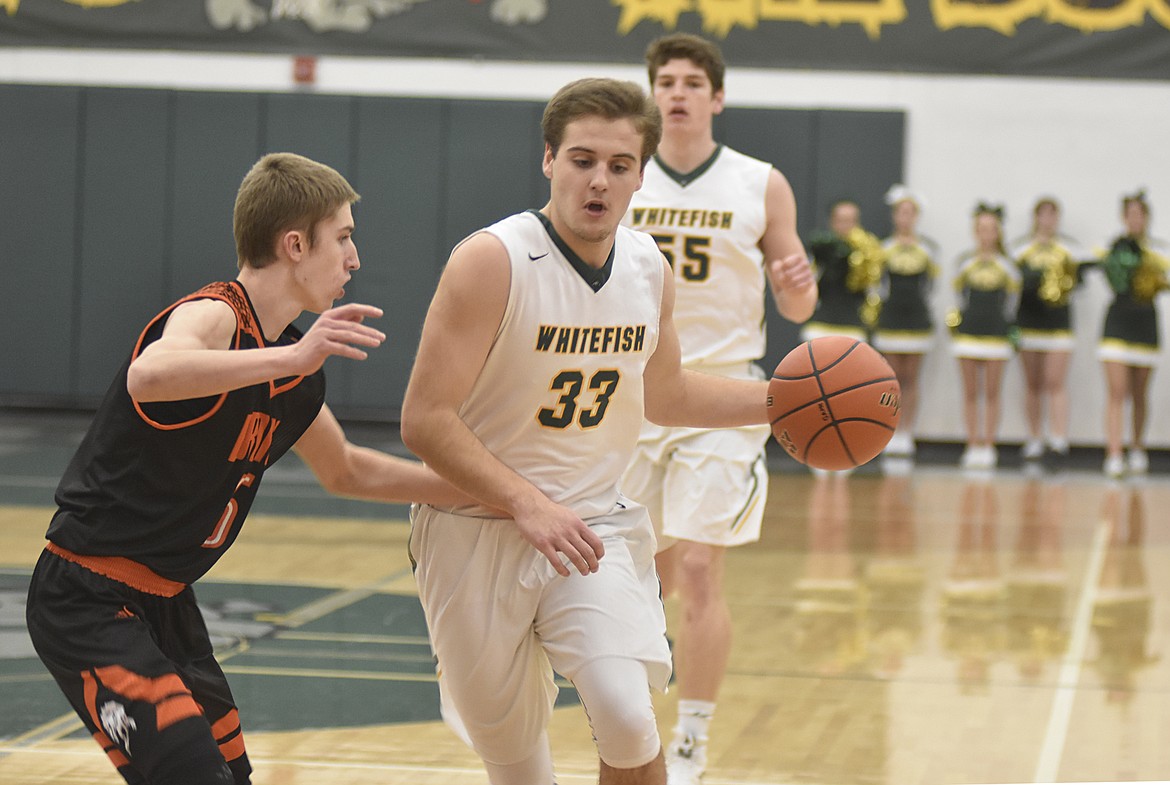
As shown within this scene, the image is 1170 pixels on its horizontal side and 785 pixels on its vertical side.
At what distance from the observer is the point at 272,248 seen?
295cm

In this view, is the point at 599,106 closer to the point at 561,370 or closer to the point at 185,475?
the point at 561,370

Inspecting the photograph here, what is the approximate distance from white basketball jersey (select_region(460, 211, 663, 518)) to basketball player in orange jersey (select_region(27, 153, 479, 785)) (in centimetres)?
35

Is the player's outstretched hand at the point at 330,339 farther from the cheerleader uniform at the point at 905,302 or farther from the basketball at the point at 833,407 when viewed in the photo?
the cheerleader uniform at the point at 905,302

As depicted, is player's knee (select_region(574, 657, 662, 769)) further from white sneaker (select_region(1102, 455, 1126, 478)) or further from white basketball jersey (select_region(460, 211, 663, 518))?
white sneaker (select_region(1102, 455, 1126, 478))

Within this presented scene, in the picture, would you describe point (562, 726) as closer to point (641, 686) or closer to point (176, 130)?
point (641, 686)

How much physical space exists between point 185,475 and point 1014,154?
12117mm

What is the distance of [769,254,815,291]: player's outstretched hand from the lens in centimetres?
432

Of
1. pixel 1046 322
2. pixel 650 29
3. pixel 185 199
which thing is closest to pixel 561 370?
pixel 1046 322

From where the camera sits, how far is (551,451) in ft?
10.3

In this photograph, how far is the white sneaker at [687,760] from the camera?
4.25 meters

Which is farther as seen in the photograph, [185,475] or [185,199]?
[185,199]

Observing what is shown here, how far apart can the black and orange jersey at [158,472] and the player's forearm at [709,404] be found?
0.99 meters

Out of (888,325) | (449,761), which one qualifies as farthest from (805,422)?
(888,325)

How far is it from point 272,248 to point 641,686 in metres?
1.12
